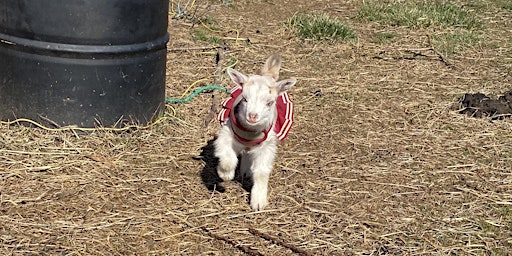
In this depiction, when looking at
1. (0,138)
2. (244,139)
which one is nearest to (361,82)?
(244,139)

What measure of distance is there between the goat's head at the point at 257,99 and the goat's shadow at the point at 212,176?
0.69 meters

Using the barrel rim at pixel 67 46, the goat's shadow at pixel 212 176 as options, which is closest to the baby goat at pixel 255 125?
the goat's shadow at pixel 212 176

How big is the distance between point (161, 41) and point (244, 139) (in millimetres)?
1505

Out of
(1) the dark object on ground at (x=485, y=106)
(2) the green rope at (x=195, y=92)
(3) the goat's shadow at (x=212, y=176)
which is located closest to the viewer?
(3) the goat's shadow at (x=212, y=176)

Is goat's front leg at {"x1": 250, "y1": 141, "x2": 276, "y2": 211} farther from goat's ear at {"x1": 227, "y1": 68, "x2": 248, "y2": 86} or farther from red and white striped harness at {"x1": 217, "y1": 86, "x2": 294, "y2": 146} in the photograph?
goat's ear at {"x1": 227, "y1": 68, "x2": 248, "y2": 86}

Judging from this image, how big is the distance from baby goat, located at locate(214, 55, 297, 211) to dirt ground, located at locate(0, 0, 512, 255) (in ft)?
0.79

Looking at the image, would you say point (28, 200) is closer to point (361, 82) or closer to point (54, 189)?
point (54, 189)

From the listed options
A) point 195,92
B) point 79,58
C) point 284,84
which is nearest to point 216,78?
point 195,92

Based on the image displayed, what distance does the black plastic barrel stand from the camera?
5273mm

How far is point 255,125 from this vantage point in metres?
4.46

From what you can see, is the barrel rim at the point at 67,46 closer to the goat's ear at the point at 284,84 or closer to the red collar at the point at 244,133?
the red collar at the point at 244,133

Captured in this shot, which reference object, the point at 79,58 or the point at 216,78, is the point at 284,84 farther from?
the point at 216,78

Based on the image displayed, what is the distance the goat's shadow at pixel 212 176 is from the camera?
509 centimetres

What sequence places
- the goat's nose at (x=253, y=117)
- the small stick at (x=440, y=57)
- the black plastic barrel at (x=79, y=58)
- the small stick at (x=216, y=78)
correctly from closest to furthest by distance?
the goat's nose at (x=253, y=117)
the black plastic barrel at (x=79, y=58)
the small stick at (x=216, y=78)
the small stick at (x=440, y=57)
